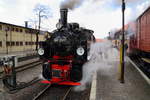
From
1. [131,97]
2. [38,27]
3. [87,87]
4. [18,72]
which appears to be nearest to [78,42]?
[87,87]

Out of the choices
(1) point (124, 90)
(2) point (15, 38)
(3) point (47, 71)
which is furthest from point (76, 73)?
(2) point (15, 38)

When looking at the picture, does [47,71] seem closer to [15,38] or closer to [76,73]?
[76,73]

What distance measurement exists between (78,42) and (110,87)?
8.09 ft

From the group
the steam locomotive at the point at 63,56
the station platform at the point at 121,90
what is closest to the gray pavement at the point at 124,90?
the station platform at the point at 121,90

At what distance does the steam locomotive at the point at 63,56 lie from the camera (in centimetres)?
566

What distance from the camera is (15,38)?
25.6 metres

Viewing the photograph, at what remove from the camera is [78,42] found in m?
6.21

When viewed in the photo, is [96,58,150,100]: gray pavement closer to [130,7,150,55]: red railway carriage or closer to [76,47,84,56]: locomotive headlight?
[76,47,84,56]: locomotive headlight

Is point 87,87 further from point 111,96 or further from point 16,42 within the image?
point 16,42

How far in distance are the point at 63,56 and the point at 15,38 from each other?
22738mm

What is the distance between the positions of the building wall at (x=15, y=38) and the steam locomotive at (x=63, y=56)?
52.8ft

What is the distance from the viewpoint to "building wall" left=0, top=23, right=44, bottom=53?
22.1 m

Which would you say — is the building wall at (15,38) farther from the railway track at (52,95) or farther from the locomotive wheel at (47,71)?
the railway track at (52,95)

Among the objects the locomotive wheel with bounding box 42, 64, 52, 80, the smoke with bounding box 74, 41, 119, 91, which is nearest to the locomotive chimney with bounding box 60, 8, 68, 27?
the locomotive wheel with bounding box 42, 64, 52, 80
